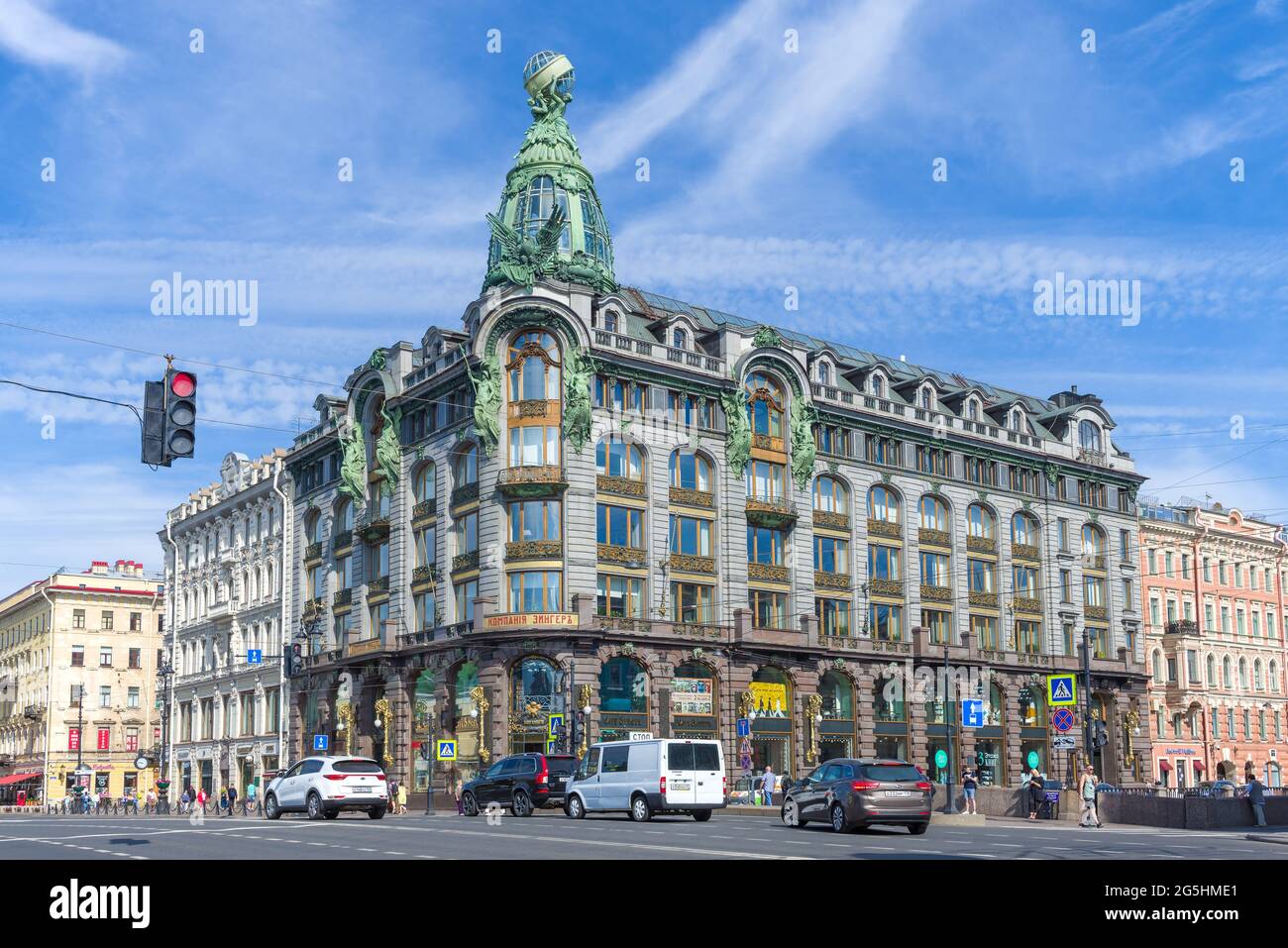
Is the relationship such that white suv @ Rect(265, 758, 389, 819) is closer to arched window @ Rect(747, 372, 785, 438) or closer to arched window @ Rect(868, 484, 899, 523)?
arched window @ Rect(747, 372, 785, 438)

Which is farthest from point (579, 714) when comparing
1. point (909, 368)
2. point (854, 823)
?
point (909, 368)

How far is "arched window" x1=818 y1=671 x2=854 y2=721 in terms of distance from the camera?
73.2 m

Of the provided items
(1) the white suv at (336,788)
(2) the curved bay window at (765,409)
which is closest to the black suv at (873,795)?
(1) the white suv at (336,788)

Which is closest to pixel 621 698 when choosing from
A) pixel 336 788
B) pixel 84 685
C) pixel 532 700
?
pixel 532 700

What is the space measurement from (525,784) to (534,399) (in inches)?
999

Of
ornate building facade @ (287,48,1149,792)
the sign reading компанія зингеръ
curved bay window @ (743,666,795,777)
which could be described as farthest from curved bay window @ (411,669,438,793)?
curved bay window @ (743,666,795,777)

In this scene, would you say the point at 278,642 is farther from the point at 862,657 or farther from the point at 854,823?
the point at 854,823

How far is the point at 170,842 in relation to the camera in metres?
28.8

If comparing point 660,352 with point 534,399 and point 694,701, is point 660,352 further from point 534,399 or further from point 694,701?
point 694,701

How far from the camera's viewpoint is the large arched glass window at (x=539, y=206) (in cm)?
7575

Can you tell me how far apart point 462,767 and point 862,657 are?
21.5 meters

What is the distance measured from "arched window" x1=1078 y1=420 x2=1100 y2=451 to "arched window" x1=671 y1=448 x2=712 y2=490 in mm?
29663

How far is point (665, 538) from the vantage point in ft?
223

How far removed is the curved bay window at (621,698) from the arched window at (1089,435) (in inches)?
1444
